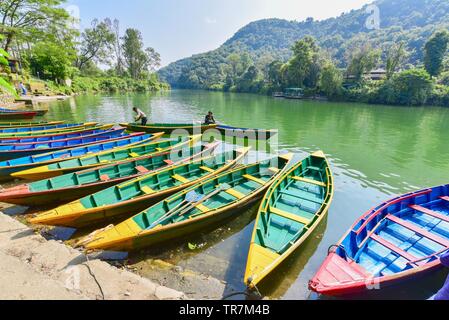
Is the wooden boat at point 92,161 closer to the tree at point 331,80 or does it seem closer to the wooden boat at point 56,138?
the wooden boat at point 56,138

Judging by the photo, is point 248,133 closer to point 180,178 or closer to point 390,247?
point 180,178

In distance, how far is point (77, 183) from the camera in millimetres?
8555

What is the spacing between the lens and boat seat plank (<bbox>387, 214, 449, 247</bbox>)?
5826mm

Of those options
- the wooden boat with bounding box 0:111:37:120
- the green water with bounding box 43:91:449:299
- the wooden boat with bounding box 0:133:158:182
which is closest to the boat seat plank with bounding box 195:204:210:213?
the green water with bounding box 43:91:449:299

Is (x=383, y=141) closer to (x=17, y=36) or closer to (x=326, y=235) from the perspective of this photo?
(x=326, y=235)

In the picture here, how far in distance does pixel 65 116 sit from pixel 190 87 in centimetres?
11574

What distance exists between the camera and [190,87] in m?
136

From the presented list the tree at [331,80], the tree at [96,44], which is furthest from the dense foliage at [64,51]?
the tree at [331,80]

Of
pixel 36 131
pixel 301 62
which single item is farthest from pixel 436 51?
pixel 36 131

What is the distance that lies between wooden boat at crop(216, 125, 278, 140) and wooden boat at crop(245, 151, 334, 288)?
24.7ft

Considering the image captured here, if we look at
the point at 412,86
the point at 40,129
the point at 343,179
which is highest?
the point at 412,86

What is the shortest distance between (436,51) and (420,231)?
6039 cm
